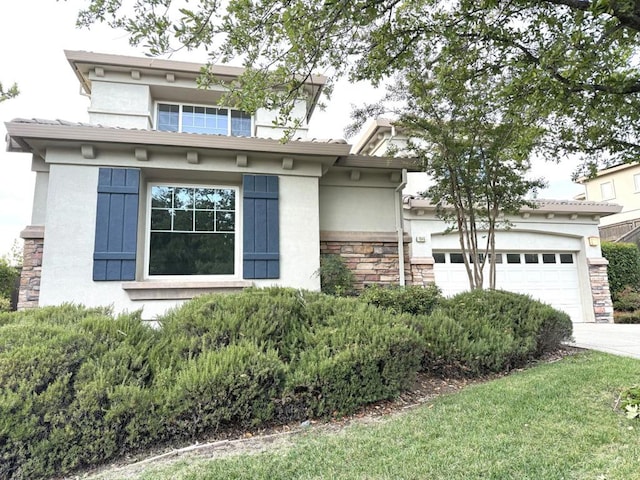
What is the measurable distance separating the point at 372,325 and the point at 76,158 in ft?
16.5

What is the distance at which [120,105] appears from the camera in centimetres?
802

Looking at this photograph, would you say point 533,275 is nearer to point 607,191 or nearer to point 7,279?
point 7,279

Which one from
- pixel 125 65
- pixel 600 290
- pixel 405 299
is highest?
pixel 125 65

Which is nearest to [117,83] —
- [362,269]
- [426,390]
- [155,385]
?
[362,269]

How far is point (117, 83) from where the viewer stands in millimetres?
8078

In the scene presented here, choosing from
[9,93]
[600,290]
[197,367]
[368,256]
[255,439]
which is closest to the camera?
[255,439]

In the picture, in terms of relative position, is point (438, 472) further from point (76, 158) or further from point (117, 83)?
point (117, 83)

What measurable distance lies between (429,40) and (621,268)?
10681mm

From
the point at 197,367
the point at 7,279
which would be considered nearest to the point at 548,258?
the point at 197,367

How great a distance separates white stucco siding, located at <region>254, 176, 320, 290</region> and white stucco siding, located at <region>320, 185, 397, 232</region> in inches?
20.0

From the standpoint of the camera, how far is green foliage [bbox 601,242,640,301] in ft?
37.6

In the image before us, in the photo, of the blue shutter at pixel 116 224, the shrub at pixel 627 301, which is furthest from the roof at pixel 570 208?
the blue shutter at pixel 116 224

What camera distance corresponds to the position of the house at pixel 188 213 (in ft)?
18.2

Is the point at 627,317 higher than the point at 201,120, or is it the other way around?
the point at 201,120
